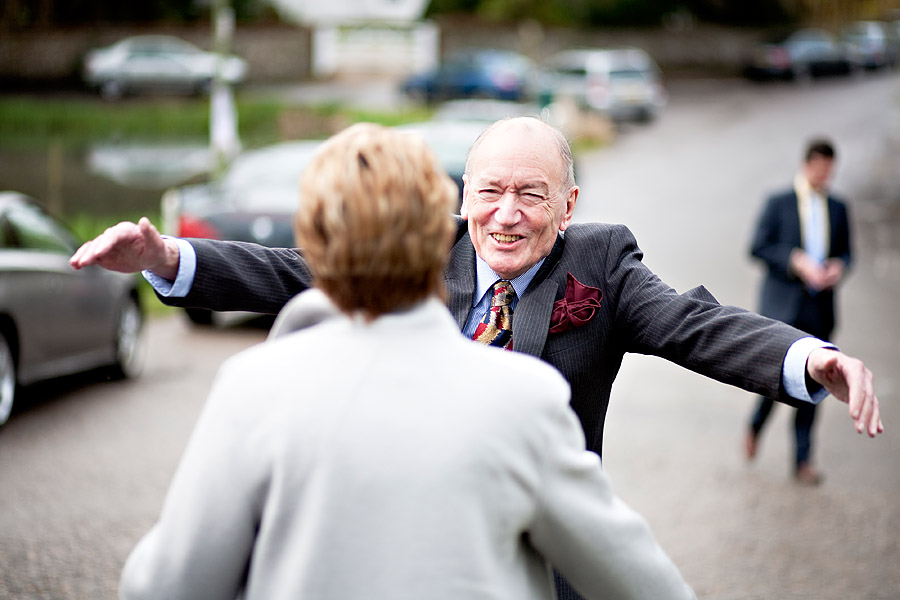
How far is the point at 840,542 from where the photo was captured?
617 centimetres

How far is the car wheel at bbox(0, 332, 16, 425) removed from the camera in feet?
26.3

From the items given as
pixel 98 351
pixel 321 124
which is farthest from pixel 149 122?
pixel 98 351

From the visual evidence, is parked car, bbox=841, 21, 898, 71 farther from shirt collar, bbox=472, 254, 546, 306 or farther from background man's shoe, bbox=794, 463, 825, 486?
shirt collar, bbox=472, 254, 546, 306

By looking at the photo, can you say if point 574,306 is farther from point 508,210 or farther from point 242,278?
point 242,278

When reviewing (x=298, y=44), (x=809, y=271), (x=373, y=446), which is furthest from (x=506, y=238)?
(x=298, y=44)

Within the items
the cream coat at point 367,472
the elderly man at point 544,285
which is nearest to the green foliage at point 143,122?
the elderly man at point 544,285

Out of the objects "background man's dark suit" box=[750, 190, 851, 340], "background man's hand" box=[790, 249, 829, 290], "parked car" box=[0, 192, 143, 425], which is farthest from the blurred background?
"background man's hand" box=[790, 249, 829, 290]

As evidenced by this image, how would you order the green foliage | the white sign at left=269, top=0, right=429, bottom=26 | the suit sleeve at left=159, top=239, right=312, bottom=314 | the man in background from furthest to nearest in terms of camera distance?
1. the white sign at left=269, top=0, right=429, bottom=26
2. the green foliage
3. the man in background
4. the suit sleeve at left=159, top=239, right=312, bottom=314

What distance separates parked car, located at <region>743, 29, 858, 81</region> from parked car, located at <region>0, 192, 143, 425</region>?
38.2 metres

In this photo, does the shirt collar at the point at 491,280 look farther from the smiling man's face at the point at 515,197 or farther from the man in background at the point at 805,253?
the man in background at the point at 805,253

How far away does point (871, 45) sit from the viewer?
46531 mm

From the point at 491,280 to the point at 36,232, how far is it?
701cm

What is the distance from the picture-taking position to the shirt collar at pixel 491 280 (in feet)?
9.48

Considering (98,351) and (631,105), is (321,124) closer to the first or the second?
(631,105)
